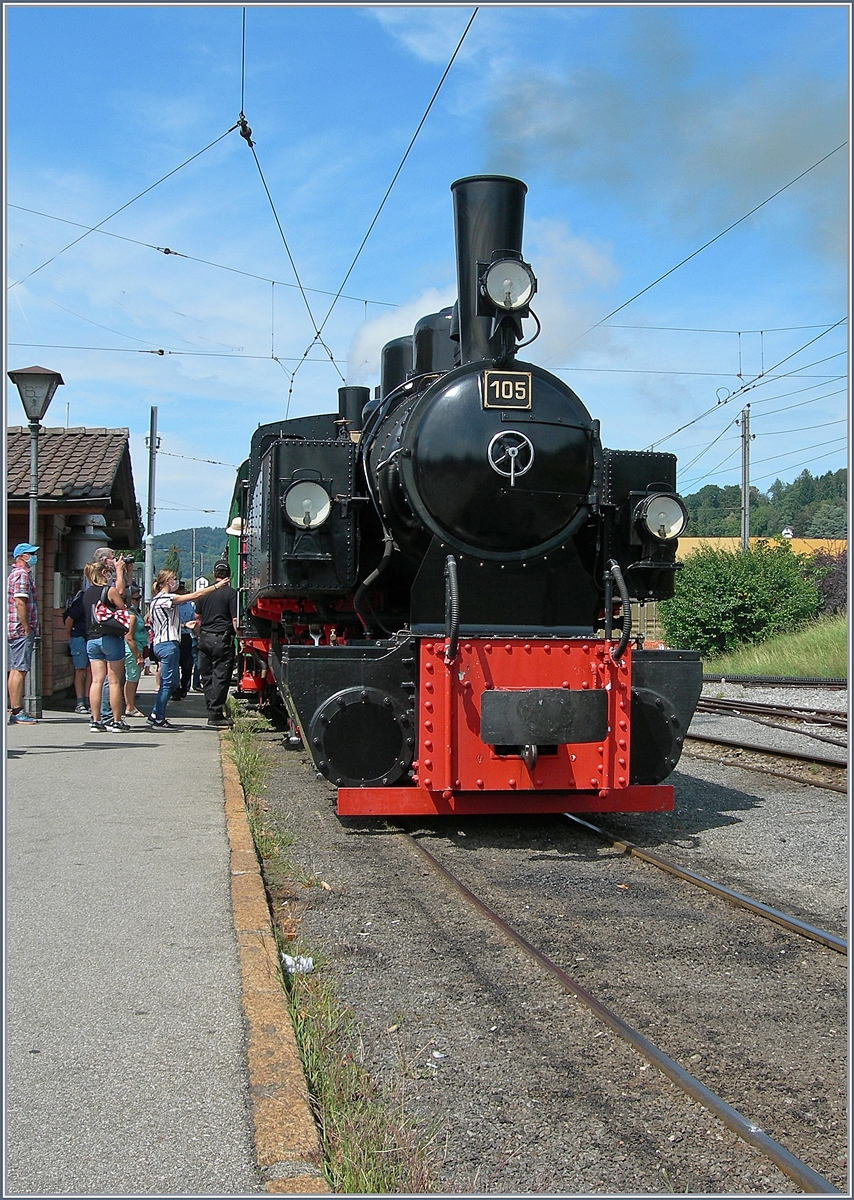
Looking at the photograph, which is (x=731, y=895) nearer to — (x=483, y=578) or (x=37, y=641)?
(x=483, y=578)

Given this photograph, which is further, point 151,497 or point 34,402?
point 151,497

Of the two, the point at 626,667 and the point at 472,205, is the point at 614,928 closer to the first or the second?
the point at 626,667

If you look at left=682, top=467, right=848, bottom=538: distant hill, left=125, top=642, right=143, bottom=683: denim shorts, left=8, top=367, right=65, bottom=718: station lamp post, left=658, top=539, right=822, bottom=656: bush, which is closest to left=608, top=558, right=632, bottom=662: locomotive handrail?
left=125, top=642, right=143, bottom=683: denim shorts

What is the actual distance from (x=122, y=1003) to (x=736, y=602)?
72.0 ft

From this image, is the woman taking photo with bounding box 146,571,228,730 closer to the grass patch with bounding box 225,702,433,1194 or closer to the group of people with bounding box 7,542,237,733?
the group of people with bounding box 7,542,237,733

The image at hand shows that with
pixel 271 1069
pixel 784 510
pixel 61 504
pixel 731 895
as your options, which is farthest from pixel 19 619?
pixel 784 510

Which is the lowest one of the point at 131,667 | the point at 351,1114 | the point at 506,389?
the point at 351,1114

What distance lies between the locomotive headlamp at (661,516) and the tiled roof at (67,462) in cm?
729

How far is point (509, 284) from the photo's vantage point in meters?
5.83

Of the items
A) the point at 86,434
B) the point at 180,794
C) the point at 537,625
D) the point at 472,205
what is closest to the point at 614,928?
the point at 537,625

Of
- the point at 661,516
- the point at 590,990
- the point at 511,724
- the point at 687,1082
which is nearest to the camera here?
the point at 687,1082

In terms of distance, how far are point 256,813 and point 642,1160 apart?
426 cm

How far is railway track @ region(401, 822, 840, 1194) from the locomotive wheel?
150 cm

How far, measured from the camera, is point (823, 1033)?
3221mm
